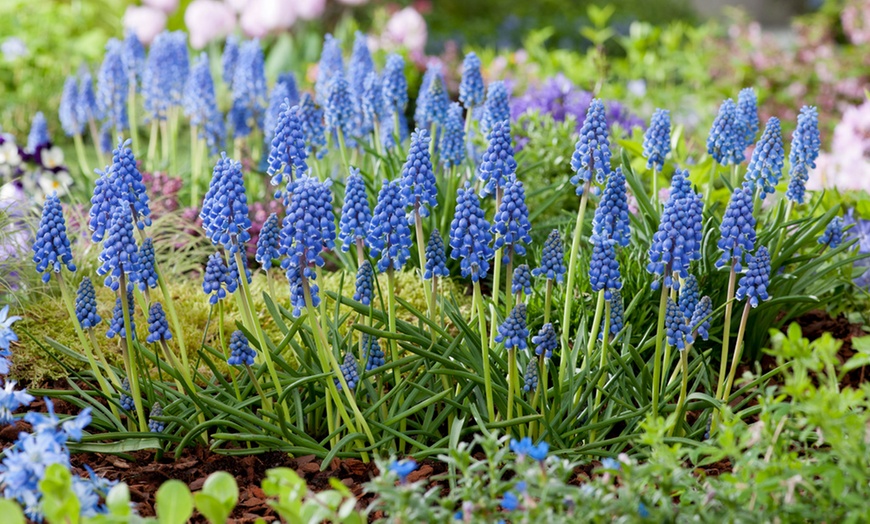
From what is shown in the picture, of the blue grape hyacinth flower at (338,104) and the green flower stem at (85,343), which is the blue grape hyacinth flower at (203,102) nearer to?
the blue grape hyacinth flower at (338,104)

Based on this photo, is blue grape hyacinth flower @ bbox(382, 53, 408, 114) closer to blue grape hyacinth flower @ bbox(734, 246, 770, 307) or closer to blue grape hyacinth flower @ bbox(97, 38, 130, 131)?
Answer: blue grape hyacinth flower @ bbox(97, 38, 130, 131)

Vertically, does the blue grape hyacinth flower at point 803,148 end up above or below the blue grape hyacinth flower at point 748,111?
below

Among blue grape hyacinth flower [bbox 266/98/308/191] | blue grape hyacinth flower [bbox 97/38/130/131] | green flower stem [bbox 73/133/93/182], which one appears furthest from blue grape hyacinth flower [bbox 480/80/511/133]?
blue grape hyacinth flower [bbox 97/38/130/131]

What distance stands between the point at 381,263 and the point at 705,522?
1.28 meters

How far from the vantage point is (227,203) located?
296 centimetres

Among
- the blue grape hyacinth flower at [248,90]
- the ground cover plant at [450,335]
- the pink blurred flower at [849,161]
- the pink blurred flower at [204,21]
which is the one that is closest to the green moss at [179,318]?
the ground cover plant at [450,335]

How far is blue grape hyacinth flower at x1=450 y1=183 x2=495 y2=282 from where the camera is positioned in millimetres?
2959

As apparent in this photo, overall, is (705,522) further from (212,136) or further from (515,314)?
(212,136)

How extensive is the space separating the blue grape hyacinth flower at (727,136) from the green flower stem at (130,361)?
245 centimetres

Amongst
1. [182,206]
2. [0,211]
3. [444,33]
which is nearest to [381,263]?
[0,211]

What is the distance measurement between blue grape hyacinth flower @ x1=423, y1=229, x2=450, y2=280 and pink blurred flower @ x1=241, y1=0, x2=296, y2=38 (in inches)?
Answer: 304

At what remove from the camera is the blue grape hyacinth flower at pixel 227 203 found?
294cm

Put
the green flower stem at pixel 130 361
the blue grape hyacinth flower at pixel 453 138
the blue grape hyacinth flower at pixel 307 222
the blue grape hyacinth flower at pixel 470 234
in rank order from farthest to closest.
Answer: the blue grape hyacinth flower at pixel 453 138 → the green flower stem at pixel 130 361 → the blue grape hyacinth flower at pixel 470 234 → the blue grape hyacinth flower at pixel 307 222

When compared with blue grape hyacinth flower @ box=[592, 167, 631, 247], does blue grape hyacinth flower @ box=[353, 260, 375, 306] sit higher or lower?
lower
